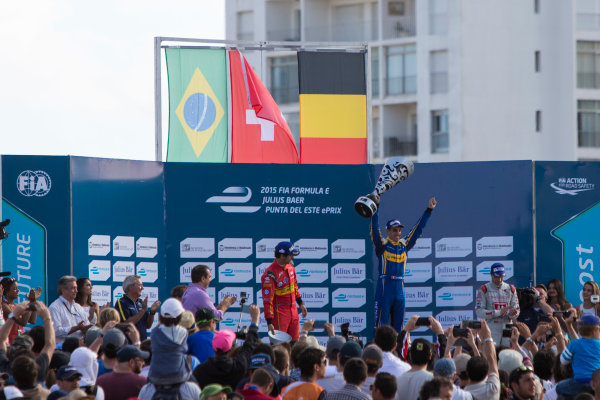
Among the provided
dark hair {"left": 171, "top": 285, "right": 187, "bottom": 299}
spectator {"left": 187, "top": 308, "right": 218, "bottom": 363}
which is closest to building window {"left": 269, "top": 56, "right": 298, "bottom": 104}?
dark hair {"left": 171, "top": 285, "right": 187, "bottom": 299}

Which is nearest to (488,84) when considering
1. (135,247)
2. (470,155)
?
(470,155)

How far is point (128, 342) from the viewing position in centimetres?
946

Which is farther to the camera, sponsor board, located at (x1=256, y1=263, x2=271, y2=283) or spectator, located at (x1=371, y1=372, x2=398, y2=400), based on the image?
sponsor board, located at (x1=256, y1=263, x2=271, y2=283)

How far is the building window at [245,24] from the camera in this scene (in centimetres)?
4459

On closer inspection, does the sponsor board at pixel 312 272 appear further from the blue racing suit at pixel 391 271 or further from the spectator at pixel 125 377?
the spectator at pixel 125 377

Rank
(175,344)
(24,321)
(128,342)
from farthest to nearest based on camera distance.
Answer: (24,321), (128,342), (175,344)

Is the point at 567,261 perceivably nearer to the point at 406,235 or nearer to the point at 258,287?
the point at 406,235

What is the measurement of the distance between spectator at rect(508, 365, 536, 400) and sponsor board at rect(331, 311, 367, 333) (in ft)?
22.8

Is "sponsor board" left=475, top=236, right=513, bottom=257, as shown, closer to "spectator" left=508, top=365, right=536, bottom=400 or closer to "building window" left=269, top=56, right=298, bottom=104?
"spectator" left=508, top=365, right=536, bottom=400

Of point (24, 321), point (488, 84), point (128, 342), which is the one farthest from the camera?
point (488, 84)

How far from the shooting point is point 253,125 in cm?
1655

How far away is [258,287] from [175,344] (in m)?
7.65

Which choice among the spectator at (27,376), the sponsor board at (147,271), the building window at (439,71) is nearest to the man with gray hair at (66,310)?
the sponsor board at (147,271)

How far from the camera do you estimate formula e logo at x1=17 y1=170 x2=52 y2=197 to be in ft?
46.5
